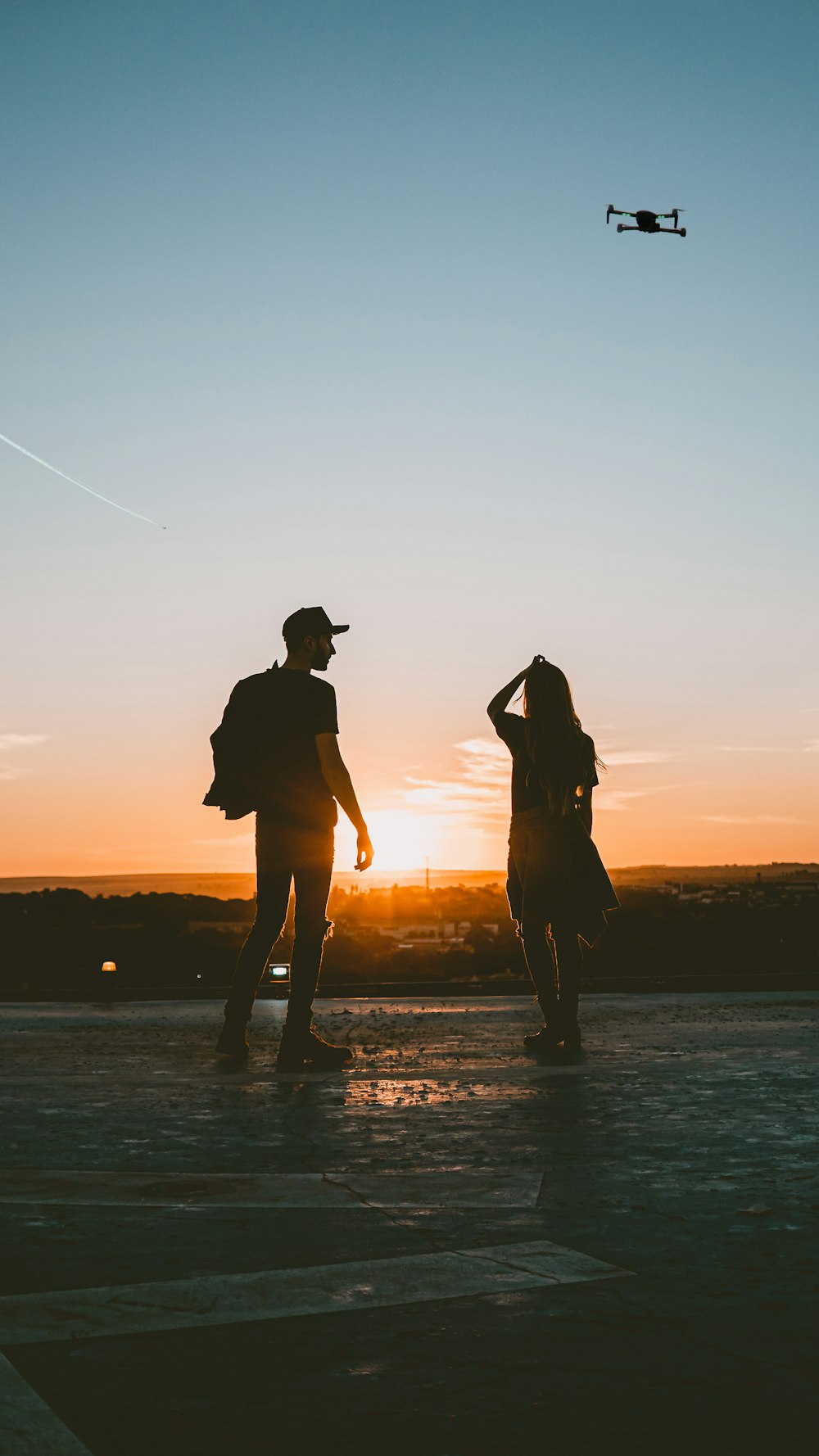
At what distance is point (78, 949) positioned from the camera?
111ft

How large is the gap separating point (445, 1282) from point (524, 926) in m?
4.92

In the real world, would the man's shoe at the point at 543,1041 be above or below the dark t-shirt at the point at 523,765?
below

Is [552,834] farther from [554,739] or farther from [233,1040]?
[233,1040]

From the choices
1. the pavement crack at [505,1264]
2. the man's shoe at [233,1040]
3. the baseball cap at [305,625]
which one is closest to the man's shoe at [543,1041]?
the man's shoe at [233,1040]

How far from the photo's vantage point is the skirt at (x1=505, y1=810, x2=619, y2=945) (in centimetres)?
753

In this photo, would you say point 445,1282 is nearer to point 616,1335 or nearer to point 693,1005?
point 616,1335

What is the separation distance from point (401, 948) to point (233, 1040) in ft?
71.1

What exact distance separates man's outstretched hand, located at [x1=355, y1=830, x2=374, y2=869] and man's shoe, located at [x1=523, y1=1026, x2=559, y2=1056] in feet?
4.44

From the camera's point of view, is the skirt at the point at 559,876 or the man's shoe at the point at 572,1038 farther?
the skirt at the point at 559,876

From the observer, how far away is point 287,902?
6.88 m

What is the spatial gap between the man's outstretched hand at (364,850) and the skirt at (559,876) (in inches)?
43.9

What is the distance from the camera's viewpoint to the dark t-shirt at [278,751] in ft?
22.6

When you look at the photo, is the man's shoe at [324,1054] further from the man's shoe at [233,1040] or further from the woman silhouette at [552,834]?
the woman silhouette at [552,834]

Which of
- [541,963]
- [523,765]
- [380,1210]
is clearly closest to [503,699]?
[523,765]
